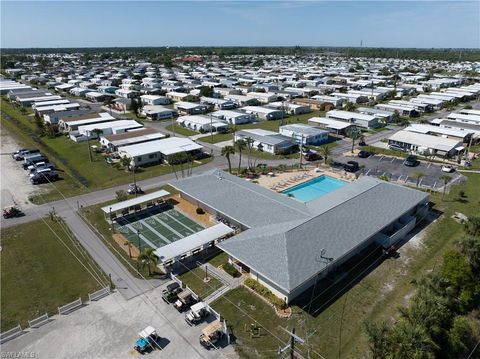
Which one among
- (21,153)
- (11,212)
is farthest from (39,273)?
(21,153)

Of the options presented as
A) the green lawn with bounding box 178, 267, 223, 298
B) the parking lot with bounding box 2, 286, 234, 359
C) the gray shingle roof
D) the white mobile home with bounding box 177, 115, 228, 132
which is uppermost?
the white mobile home with bounding box 177, 115, 228, 132

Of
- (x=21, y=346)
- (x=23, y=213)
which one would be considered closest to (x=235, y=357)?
(x=21, y=346)

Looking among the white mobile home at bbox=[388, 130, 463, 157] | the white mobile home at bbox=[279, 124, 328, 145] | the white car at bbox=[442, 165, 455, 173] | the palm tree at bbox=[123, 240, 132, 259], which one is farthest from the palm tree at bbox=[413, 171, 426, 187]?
the palm tree at bbox=[123, 240, 132, 259]

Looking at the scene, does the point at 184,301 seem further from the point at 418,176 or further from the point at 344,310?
the point at 418,176

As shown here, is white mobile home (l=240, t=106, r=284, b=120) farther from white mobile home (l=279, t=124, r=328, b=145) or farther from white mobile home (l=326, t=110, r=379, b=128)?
white mobile home (l=279, t=124, r=328, b=145)

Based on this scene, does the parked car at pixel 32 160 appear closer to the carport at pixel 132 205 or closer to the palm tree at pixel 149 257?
the carport at pixel 132 205

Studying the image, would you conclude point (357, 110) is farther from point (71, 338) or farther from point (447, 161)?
point (71, 338)

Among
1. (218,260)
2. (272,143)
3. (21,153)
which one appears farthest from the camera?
(272,143)
